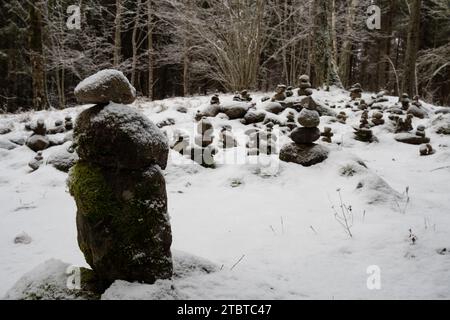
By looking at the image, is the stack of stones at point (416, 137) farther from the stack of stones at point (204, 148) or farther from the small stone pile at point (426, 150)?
the stack of stones at point (204, 148)

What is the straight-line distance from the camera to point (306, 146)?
24.3 feet

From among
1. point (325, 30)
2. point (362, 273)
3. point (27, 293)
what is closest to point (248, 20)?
point (325, 30)

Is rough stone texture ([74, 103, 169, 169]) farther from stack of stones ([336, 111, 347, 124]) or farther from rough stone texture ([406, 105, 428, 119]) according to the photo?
rough stone texture ([406, 105, 428, 119])

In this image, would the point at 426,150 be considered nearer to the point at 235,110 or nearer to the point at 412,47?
the point at 235,110

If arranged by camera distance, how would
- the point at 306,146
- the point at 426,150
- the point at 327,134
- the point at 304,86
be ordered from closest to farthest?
the point at 306,146 < the point at 426,150 < the point at 327,134 < the point at 304,86

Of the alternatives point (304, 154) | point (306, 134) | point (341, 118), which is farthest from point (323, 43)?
point (304, 154)

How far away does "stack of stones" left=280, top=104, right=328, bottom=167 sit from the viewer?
7164mm

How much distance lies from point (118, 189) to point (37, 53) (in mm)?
12760

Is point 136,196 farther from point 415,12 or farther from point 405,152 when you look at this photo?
point 415,12

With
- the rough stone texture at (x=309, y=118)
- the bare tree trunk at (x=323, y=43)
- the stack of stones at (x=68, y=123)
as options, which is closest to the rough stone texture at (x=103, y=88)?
the rough stone texture at (x=309, y=118)

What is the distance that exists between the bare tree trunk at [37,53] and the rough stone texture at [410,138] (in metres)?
12.6

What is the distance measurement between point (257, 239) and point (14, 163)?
21.3 ft

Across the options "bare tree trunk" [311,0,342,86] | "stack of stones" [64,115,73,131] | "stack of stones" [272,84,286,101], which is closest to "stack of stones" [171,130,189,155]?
"stack of stones" [64,115,73,131]

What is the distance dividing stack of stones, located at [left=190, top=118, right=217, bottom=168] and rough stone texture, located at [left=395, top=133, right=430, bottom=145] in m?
5.21
